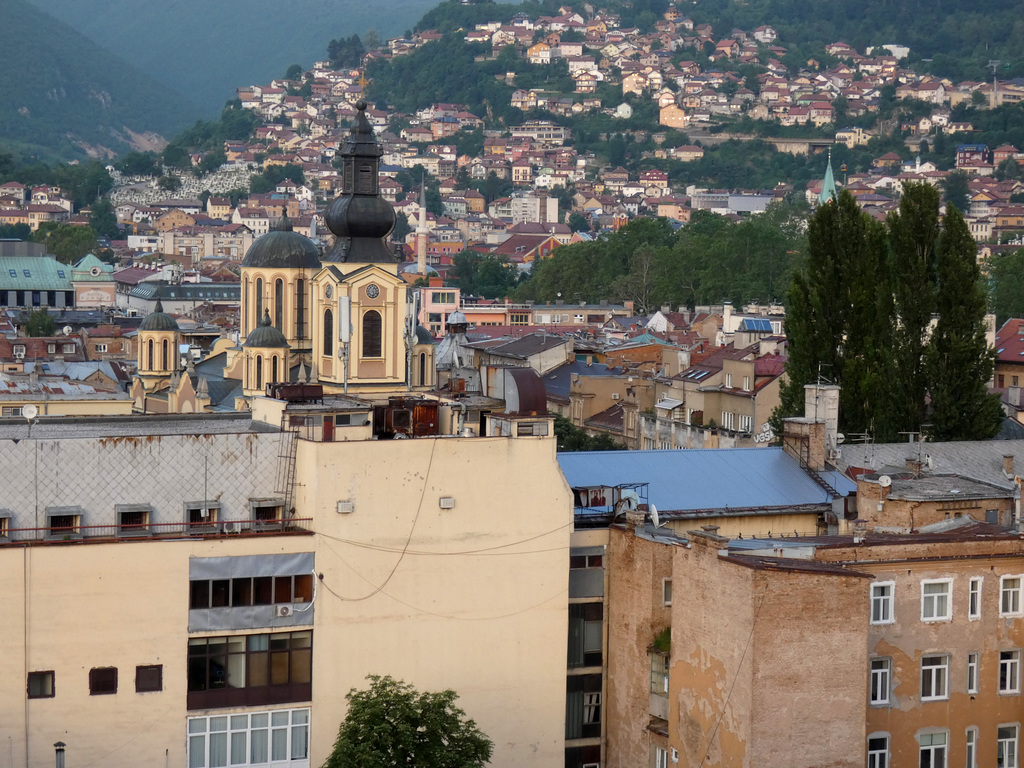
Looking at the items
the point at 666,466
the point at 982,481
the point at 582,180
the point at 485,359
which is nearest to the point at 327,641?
the point at 666,466

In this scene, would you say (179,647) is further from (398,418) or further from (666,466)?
(666,466)

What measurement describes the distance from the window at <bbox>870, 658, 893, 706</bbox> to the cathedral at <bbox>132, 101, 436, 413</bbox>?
65.4 feet

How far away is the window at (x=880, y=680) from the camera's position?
19105mm

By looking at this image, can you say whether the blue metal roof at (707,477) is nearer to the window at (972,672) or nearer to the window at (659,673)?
the window at (659,673)

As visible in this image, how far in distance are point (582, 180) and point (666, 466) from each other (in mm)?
147724

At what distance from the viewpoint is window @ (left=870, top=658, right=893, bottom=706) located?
19.1 meters

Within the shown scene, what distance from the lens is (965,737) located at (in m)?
19.5

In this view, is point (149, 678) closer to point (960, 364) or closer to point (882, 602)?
point (882, 602)

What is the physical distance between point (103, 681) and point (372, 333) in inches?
980

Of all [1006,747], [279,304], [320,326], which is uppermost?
[279,304]

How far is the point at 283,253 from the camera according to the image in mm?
49000

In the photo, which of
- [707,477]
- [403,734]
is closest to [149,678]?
[403,734]

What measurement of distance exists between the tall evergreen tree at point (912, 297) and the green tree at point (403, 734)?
14889 mm

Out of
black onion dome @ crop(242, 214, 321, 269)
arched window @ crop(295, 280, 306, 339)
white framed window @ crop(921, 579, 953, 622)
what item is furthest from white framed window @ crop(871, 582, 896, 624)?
black onion dome @ crop(242, 214, 321, 269)
